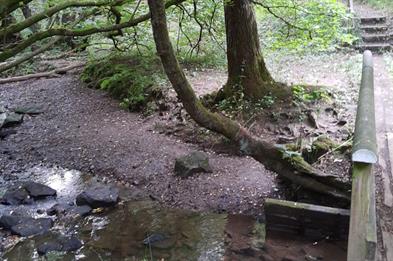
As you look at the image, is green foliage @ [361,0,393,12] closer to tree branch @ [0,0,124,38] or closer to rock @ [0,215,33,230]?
tree branch @ [0,0,124,38]

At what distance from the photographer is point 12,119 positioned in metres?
9.62

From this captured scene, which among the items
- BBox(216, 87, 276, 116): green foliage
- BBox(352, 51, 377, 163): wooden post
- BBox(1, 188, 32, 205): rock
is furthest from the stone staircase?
BBox(1, 188, 32, 205): rock

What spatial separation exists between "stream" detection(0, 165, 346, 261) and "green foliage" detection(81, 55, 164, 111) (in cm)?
370

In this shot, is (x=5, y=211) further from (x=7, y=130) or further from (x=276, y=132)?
(x=276, y=132)

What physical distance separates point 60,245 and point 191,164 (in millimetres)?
2266

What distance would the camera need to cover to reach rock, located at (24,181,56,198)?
20.8 feet

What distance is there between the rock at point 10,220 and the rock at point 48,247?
2.32 ft

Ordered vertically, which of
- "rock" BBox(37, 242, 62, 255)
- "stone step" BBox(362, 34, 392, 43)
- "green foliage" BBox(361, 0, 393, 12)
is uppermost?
"green foliage" BBox(361, 0, 393, 12)

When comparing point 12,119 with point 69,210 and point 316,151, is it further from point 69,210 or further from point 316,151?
point 316,151

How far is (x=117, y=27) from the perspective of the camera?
20.8ft

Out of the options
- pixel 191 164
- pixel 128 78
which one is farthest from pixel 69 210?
pixel 128 78

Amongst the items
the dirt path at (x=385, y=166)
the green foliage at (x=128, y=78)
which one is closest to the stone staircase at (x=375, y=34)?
the dirt path at (x=385, y=166)

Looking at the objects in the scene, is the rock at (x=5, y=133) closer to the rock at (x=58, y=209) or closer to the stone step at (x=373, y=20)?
the rock at (x=58, y=209)

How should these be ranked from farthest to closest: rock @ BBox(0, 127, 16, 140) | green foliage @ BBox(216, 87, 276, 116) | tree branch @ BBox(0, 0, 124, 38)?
rock @ BBox(0, 127, 16, 140) < green foliage @ BBox(216, 87, 276, 116) < tree branch @ BBox(0, 0, 124, 38)
